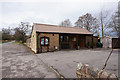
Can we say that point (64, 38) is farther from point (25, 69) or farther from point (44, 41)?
point (25, 69)

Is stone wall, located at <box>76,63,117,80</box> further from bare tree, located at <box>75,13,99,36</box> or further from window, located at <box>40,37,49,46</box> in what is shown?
bare tree, located at <box>75,13,99,36</box>

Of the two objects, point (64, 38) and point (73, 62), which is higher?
point (64, 38)

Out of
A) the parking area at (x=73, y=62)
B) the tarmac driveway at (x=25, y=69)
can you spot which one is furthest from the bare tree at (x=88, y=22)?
the tarmac driveway at (x=25, y=69)

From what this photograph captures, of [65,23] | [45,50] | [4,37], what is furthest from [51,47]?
[4,37]

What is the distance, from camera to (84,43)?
1505 cm

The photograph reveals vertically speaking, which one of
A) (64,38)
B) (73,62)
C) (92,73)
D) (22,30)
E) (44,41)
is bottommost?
(73,62)

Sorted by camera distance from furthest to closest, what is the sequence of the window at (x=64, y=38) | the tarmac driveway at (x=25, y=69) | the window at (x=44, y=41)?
the window at (x=64, y=38), the window at (x=44, y=41), the tarmac driveway at (x=25, y=69)

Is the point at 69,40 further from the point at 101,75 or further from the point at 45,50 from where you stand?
the point at 101,75

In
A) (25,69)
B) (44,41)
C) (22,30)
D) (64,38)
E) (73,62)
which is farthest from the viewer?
(22,30)

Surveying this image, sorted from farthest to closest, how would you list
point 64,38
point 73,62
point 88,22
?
point 88,22 < point 64,38 < point 73,62

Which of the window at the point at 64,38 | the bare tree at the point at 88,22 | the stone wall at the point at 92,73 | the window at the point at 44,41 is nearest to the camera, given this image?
the stone wall at the point at 92,73

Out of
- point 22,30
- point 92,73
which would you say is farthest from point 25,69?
point 22,30

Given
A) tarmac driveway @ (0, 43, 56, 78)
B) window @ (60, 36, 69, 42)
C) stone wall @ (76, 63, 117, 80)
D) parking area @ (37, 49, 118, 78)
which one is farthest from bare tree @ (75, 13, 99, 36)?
stone wall @ (76, 63, 117, 80)

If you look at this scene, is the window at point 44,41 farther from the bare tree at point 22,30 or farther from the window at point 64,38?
the bare tree at point 22,30
